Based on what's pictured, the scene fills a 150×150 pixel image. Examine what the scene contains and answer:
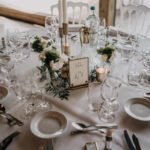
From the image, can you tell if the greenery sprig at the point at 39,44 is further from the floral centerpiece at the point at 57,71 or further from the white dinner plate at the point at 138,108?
the white dinner plate at the point at 138,108

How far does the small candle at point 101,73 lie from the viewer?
4.00 ft

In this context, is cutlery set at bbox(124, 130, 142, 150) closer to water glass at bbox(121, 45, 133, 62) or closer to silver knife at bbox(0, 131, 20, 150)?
silver knife at bbox(0, 131, 20, 150)

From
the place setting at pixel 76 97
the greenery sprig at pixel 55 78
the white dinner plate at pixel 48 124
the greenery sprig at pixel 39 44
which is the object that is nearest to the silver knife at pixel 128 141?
the place setting at pixel 76 97

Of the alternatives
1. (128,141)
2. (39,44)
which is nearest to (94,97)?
(128,141)

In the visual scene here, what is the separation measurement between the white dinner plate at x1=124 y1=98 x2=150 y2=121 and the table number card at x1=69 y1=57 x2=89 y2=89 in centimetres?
30

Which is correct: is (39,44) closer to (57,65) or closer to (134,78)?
(57,65)

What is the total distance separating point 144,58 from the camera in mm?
1359

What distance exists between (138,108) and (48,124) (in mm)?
470

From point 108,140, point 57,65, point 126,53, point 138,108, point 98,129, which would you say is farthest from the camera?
point 126,53

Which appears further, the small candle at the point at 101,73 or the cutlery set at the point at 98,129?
the small candle at the point at 101,73

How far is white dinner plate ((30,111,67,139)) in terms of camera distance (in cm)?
87

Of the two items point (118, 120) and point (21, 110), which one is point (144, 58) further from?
point (21, 110)

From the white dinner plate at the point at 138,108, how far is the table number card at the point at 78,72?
30cm

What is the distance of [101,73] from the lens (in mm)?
1215
